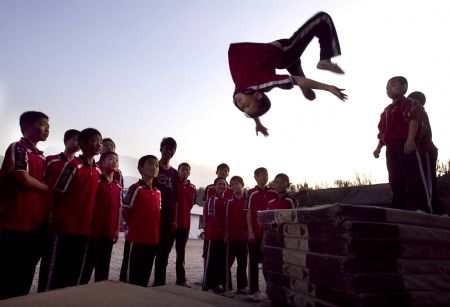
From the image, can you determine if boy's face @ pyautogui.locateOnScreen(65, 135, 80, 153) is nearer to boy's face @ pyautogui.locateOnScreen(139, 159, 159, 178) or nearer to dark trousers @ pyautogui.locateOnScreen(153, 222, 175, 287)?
boy's face @ pyautogui.locateOnScreen(139, 159, 159, 178)

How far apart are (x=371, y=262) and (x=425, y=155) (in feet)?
8.60

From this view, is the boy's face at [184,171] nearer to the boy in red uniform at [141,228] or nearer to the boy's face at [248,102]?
the boy in red uniform at [141,228]

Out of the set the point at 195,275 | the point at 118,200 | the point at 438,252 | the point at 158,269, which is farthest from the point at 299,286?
the point at 195,275

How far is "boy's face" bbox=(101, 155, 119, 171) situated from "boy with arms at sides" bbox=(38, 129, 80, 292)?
469 millimetres

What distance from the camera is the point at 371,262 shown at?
82.7 inches

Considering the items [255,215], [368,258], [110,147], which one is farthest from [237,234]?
[368,258]

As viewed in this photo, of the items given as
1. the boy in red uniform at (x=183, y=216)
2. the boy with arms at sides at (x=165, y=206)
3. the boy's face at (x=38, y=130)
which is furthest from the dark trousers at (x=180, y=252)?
the boy's face at (x=38, y=130)

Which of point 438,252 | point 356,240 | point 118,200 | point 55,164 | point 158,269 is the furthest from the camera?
point 158,269

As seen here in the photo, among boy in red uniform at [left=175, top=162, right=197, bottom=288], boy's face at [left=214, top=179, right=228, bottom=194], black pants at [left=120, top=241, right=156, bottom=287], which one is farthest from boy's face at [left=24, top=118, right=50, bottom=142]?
boy's face at [left=214, top=179, right=228, bottom=194]

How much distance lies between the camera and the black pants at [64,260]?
362 cm

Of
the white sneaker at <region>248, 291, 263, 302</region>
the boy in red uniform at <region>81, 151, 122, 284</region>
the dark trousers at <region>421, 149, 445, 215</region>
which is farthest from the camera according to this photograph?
the white sneaker at <region>248, 291, 263, 302</region>

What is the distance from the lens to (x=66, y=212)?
3.84 meters

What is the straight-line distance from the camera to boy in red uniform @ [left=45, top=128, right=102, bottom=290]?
3.67 m

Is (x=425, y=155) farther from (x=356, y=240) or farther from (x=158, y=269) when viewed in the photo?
(x=158, y=269)
